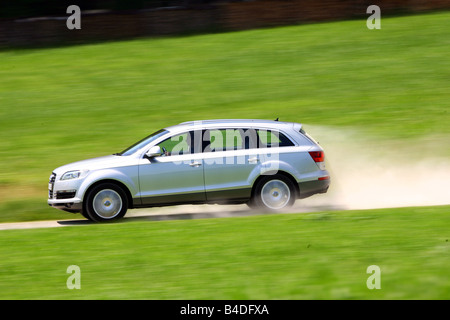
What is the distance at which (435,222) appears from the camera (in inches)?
369

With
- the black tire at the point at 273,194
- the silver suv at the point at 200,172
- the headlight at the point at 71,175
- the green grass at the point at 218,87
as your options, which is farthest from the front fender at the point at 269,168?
the green grass at the point at 218,87

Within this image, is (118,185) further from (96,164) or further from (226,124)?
(226,124)

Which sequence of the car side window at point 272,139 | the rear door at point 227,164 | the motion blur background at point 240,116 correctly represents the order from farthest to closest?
the car side window at point 272,139, the rear door at point 227,164, the motion blur background at point 240,116

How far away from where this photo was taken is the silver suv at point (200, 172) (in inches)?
449

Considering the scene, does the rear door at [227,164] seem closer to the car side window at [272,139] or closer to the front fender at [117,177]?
the car side window at [272,139]

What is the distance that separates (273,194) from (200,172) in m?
1.33

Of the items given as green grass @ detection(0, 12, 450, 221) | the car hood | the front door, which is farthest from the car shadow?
green grass @ detection(0, 12, 450, 221)

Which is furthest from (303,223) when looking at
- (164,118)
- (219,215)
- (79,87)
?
(79,87)

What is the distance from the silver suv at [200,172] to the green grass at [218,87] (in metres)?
2.29

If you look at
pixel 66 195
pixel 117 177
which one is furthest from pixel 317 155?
pixel 66 195

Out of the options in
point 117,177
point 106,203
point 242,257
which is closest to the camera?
point 242,257

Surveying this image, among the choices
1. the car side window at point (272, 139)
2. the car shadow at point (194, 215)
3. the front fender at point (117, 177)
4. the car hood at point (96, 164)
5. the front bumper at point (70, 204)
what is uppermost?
the car side window at point (272, 139)

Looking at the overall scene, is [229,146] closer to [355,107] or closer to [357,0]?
[355,107]

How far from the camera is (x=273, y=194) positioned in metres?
11.8
